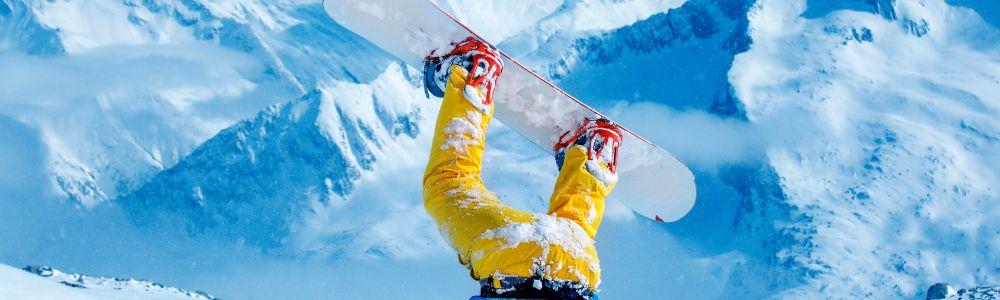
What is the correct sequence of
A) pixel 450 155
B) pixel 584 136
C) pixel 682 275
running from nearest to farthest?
pixel 450 155
pixel 584 136
pixel 682 275

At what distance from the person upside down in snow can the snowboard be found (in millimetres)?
1077

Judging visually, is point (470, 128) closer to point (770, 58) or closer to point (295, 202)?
point (770, 58)

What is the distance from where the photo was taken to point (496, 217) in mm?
5496

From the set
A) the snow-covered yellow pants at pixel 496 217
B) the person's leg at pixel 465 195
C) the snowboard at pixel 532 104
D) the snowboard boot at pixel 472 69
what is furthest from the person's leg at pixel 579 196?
the snowboard at pixel 532 104

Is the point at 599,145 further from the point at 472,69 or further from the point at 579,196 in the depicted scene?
the point at 579,196

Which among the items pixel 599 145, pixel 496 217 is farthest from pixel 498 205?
pixel 599 145

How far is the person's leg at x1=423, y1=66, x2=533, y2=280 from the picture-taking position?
538 cm

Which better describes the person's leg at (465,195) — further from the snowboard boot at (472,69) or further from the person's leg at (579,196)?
the person's leg at (579,196)

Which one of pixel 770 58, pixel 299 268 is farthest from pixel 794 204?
pixel 299 268

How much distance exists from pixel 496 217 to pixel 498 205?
0.30m

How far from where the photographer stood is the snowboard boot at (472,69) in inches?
294

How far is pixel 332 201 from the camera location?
194m

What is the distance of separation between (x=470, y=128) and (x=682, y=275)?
131 meters

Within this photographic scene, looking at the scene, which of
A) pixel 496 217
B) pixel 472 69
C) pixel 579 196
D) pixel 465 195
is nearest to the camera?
pixel 496 217
